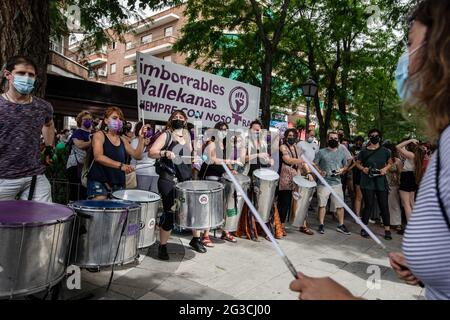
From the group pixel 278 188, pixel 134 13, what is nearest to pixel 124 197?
pixel 278 188

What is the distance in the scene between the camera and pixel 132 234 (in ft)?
11.2

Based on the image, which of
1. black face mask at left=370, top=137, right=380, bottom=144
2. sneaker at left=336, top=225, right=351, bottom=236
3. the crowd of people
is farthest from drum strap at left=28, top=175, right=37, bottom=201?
black face mask at left=370, top=137, right=380, bottom=144

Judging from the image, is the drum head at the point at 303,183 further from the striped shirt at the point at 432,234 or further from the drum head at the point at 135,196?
the striped shirt at the point at 432,234

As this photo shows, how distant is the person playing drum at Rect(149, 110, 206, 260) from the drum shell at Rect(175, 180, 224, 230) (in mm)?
174

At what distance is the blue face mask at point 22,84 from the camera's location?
307 centimetres

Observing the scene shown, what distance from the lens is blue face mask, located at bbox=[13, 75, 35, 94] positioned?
3070mm

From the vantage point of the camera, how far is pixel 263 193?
588 cm

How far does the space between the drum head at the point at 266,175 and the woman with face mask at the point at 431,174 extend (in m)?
4.53

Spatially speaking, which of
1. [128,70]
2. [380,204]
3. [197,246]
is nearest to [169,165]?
[197,246]

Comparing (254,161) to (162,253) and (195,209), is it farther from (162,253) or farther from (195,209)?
(162,253)

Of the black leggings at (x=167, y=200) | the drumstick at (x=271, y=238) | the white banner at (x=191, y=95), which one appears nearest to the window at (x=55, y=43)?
the white banner at (x=191, y=95)

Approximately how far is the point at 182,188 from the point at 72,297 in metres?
1.72

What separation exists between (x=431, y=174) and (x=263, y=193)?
15.9ft

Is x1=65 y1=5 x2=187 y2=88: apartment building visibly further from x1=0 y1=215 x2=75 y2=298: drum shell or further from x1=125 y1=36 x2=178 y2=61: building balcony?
x1=0 y1=215 x2=75 y2=298: drum shell
